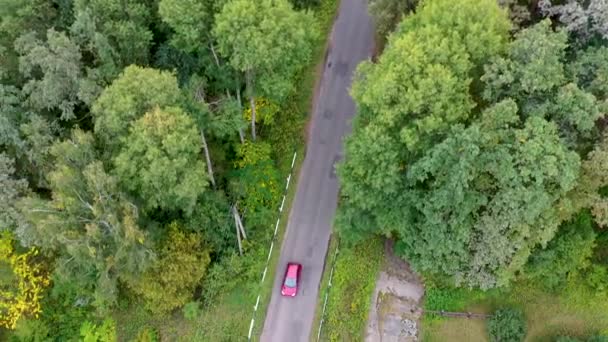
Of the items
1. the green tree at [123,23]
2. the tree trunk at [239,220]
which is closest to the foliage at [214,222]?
the tree trunk at [239,220]

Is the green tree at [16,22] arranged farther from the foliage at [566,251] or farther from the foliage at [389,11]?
the foliage at [566,251]

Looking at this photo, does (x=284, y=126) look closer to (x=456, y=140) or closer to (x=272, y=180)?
(x=272, y=180)

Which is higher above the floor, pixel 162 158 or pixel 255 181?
pixel 162 158

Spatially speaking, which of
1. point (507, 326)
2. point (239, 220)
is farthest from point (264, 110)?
point (507, 326)

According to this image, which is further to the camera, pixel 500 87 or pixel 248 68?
pixel 248 68

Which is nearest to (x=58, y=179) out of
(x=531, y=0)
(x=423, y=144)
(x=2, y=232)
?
(x=2, y=232)

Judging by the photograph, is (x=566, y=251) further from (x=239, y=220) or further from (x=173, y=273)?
(x=173, y=273)

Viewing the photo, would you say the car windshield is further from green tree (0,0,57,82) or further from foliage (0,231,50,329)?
green tree (0,0,57,82)
